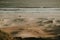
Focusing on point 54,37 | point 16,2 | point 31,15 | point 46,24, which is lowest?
point 54,37

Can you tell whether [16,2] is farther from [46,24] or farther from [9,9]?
[46,24]

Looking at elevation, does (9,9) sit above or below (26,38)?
above

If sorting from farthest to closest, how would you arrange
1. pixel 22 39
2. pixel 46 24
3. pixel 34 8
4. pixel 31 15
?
pixel 34 8 < pixel 31 15 < pixel 46 24 < pixel 22 39

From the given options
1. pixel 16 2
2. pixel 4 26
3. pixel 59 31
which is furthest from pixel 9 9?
pixel 59 31

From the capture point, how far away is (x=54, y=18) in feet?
3.36

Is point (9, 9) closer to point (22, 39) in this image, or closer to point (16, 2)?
point (16, 2)

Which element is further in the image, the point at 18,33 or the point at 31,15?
the point at 31,15

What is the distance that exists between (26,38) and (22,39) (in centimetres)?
2

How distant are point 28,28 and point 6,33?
145mm

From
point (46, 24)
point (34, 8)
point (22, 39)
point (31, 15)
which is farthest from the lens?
point (34, 8)

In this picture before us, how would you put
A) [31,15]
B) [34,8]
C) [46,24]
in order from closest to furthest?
[46,24]
[31,15]
[34,8]

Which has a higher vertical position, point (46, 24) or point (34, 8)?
point (34, 8)

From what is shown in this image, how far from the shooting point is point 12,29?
2.94ft

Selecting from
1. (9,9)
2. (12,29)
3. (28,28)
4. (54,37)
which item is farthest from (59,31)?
(9,9)
